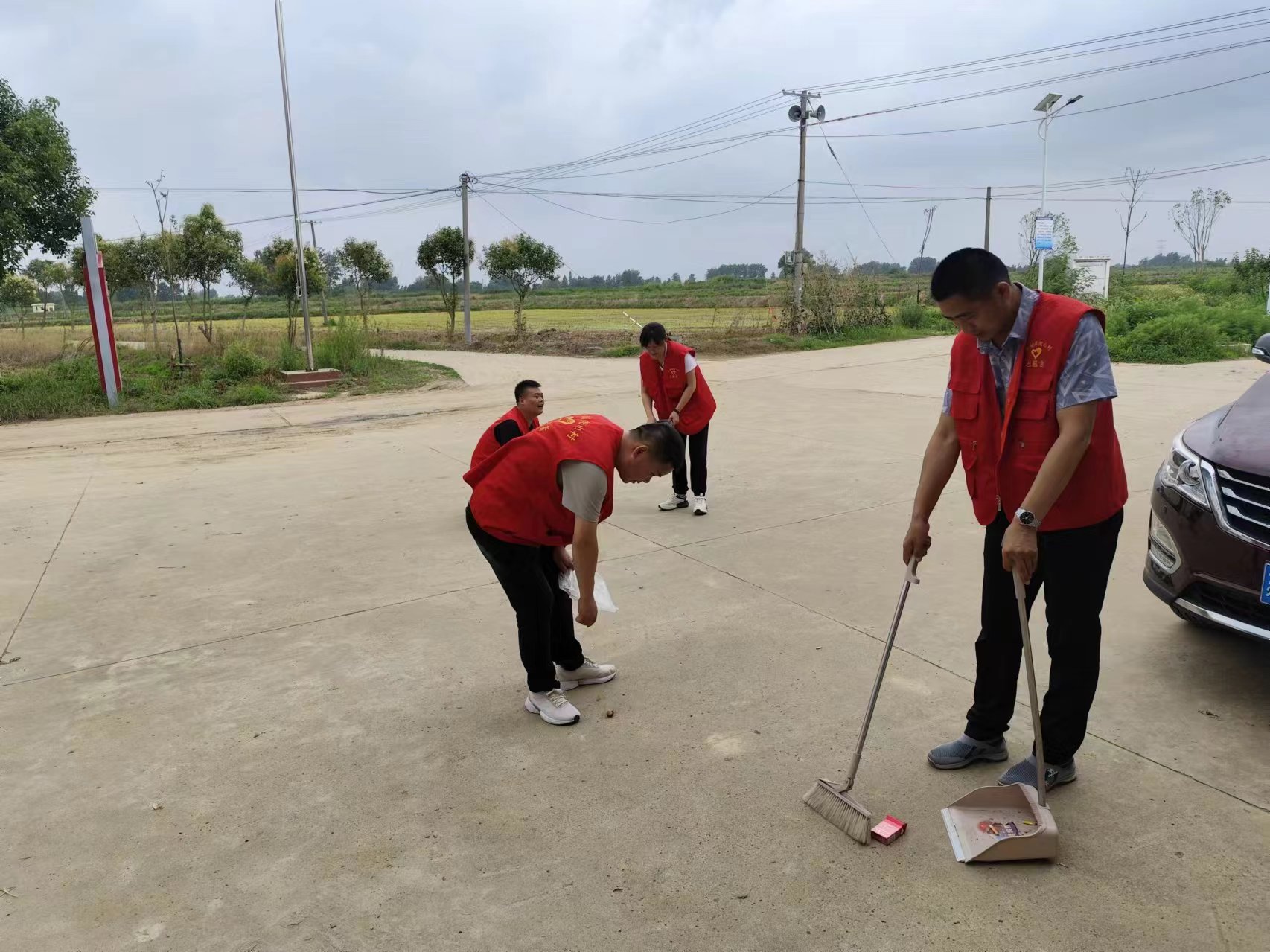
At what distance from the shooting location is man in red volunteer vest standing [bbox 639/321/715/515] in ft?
20.9

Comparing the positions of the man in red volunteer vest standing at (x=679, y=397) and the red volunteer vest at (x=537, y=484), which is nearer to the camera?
the red volunteer vest at (x=537, y=484)

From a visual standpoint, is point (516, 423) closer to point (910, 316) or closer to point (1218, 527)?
point (1218, 527)

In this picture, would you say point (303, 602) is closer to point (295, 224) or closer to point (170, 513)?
point (170, 513)

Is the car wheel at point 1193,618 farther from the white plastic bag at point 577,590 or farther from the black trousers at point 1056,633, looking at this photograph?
the white plastic bag at point 577,590

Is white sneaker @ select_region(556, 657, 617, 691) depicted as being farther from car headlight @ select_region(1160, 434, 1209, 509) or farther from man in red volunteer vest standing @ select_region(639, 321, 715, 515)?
man in red volunteer vest standing @ select_region(639, 321, 715, 515)

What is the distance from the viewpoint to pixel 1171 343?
17688 mm

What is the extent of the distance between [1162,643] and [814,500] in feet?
9.94

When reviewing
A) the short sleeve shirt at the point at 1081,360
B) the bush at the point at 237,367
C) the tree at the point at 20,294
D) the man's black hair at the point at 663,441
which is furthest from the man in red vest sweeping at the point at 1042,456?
the tree at the point at 20,294

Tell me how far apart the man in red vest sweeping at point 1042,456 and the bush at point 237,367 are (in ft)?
53.6

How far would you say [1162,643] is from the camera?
13.0ft

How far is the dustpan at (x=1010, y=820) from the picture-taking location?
246 centimetres

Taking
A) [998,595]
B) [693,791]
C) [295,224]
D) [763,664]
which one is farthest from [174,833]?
[295,224]

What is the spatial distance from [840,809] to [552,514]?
4.56ft

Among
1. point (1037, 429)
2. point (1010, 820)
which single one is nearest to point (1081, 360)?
point (1037, 429)
